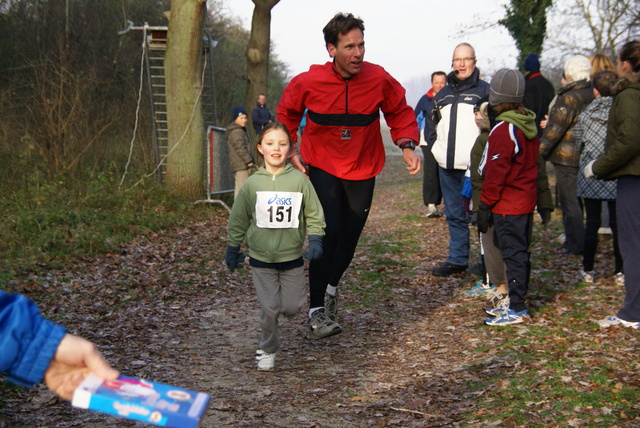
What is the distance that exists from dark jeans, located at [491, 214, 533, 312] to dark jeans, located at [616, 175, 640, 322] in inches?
30.8

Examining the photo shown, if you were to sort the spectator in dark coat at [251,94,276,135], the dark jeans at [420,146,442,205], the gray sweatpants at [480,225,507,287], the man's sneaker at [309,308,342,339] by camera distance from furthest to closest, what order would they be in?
1. the spectator in dark coat at [251,94,276,135]
2. the dark jeans at [420,146,442,205]
3. the gray sweatpants at [480,225,507,287]
4. the man's sneaker at [309,308,342,339]

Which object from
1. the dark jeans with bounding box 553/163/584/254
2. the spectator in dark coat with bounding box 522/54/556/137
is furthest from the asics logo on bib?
the spectator in dark coat with bounding box 522/54/556/137

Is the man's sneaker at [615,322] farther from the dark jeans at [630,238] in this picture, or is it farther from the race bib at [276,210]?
the race bib at [276,210]

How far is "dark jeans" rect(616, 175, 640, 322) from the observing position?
5.83 m

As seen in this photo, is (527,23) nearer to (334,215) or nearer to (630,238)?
(630,238)

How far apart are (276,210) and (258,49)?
13.9 meters

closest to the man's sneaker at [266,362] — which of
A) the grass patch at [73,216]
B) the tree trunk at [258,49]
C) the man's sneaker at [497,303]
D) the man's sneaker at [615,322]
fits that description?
the man's sneaker at [497,303]

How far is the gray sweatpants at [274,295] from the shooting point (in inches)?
206

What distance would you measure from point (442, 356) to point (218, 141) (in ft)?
30.6

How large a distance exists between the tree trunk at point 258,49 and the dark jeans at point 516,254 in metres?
13.1

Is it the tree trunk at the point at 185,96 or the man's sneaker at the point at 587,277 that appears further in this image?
the tree trunk at the point at 185,96

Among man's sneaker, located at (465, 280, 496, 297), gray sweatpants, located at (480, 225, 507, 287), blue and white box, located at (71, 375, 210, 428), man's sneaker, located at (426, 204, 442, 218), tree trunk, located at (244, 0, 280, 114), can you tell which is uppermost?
tree trunk, located at (244, 0, 280, 114)

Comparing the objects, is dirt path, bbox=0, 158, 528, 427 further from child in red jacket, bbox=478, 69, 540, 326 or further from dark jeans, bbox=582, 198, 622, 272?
dark jeans, bbox=582, 198, 622, 272

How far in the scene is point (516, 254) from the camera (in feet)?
A: 20.6
